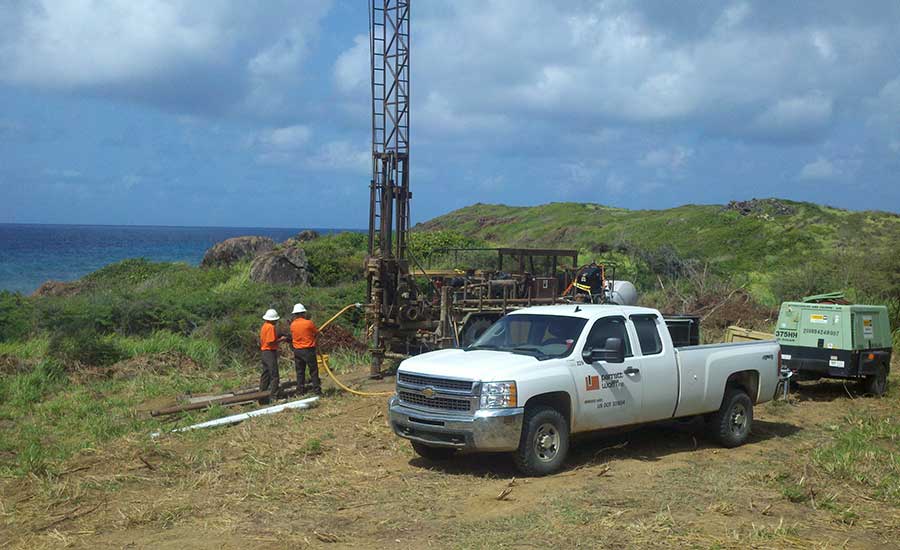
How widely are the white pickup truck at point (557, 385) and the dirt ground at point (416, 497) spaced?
479mm

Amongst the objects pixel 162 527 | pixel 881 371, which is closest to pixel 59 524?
pixel 162 527

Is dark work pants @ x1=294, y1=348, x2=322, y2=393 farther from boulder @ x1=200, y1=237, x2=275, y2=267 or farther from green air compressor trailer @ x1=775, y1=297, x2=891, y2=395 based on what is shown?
boulder @ x1=200, y1=237, x2=275, y2=267

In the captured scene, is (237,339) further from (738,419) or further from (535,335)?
(738,419)

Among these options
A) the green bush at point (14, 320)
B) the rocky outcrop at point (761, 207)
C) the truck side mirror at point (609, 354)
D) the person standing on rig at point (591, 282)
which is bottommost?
the green bush at point (14, 320)

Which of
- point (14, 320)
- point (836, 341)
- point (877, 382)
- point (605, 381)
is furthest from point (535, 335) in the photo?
point (14, 320)

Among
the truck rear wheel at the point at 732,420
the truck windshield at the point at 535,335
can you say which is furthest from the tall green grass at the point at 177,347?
the truck rear wheel at the point at 732,420

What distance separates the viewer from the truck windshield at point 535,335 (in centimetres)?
1073

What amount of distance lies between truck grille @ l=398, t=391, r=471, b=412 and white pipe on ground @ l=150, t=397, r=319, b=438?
379 cm

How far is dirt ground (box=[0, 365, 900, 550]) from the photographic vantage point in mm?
7914

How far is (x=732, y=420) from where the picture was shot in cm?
1233

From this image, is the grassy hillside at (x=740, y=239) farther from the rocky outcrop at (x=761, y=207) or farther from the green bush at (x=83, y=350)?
the green bush at (x=83, y=350)

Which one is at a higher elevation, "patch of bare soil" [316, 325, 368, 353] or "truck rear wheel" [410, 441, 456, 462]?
"patch of bare soil" [316, 325, 368, 353]

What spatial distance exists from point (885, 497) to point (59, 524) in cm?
827

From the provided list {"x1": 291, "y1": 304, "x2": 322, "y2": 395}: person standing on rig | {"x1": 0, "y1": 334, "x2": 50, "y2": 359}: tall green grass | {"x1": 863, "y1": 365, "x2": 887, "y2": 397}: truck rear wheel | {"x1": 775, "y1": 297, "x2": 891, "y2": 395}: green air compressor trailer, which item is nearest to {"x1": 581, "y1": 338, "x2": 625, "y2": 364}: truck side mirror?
{"x1": 291, "y1": 304, "x2": 322, "y2": 395}: person standing on rig
